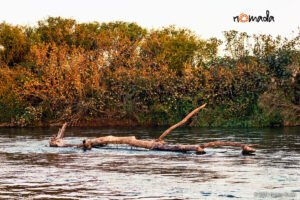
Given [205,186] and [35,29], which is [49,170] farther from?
[35,29]

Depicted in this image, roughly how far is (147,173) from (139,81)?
155ft

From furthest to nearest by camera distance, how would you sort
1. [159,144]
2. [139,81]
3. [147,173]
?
[139,81] < [159,144] < [147,173]

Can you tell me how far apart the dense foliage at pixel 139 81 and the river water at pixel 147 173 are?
91.5ft

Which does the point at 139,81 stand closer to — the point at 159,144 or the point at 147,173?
the point at 159,144

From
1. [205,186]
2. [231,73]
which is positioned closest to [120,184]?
[205,186]

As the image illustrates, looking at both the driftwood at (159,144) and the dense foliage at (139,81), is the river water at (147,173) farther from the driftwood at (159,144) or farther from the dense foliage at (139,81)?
the dense foliage at (139,81)

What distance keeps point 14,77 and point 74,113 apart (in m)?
8.58

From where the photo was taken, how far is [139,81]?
7700 centimetres

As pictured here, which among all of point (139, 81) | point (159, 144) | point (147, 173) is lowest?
point (147, 173)

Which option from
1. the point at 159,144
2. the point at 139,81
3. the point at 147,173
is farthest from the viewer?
the point at 139,81

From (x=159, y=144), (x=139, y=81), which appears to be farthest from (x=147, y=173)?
(x=139, y=81)

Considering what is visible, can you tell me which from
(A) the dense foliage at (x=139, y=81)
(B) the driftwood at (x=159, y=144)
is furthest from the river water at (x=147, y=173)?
(A) the dense foliage at (x=139, y=81)

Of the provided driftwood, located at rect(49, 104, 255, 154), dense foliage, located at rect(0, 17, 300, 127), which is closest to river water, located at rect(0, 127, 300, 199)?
driftwood, located at rect(49, 104, 255, 154)

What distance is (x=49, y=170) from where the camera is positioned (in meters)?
32.2
